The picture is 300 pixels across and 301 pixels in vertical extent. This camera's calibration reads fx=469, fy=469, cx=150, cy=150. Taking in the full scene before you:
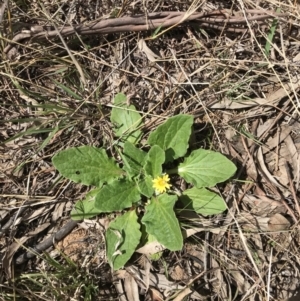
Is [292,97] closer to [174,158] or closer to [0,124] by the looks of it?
[174,158]

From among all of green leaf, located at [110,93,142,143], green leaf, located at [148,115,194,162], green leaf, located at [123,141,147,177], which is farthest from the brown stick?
green leaf, located at [123,141,147,177]

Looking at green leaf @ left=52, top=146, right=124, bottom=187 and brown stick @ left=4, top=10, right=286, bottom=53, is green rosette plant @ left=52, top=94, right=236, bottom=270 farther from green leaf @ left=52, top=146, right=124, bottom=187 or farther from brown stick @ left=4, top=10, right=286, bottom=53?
brown stick @ left=4, top=10, right=286, bottom=53

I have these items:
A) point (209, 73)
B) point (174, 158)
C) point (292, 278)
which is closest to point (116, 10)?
point (209, 73)

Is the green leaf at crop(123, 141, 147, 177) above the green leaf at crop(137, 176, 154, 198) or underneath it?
above

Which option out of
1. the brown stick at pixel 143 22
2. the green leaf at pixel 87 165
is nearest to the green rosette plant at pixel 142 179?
the green leaf at pixel 87 165

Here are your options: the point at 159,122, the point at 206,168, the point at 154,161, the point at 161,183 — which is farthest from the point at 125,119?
the point at 206,168

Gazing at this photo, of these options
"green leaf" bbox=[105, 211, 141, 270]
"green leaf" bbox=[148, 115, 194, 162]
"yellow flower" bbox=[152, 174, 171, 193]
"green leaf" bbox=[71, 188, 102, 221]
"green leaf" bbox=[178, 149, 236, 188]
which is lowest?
"green leaf" bbox=[105, 211, 141, 270]
